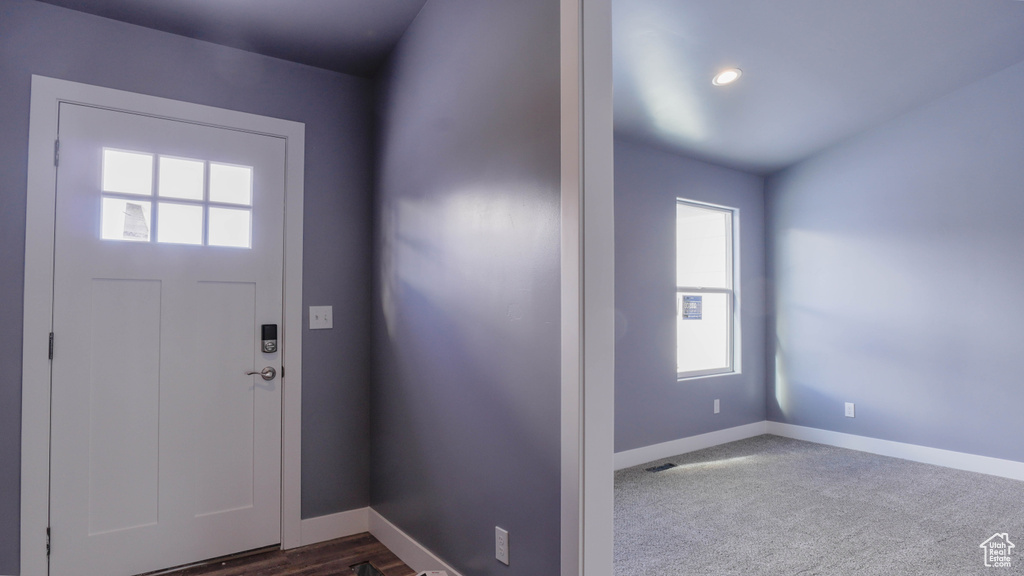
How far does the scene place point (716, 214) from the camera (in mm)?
4945

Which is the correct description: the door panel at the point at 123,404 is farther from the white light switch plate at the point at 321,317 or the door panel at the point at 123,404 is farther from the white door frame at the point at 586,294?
the white door frame at the point at 586,294

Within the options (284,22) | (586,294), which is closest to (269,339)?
(284,22)

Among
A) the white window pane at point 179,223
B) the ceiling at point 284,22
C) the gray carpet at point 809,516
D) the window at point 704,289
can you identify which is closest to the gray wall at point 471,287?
the ceiling at point 284,22

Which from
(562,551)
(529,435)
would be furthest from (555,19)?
(562,551)

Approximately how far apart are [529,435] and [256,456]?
162 cm

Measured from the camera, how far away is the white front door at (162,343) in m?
2.24

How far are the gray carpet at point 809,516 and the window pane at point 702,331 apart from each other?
82cm

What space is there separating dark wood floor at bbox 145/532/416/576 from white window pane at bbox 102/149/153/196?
1720 mm

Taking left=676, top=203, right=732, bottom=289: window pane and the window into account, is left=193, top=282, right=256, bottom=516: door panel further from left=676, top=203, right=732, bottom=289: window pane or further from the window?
left=676, top=203, right=732, bottom=289: window pane

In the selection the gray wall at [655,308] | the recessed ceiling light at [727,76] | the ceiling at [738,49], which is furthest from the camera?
the gray wall at [655,308]

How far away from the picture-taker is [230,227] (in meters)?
2.54

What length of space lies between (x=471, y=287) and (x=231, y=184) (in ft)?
4.65

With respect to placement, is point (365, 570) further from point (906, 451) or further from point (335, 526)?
point (906, 451)

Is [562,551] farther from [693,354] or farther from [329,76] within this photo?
[693,354]
